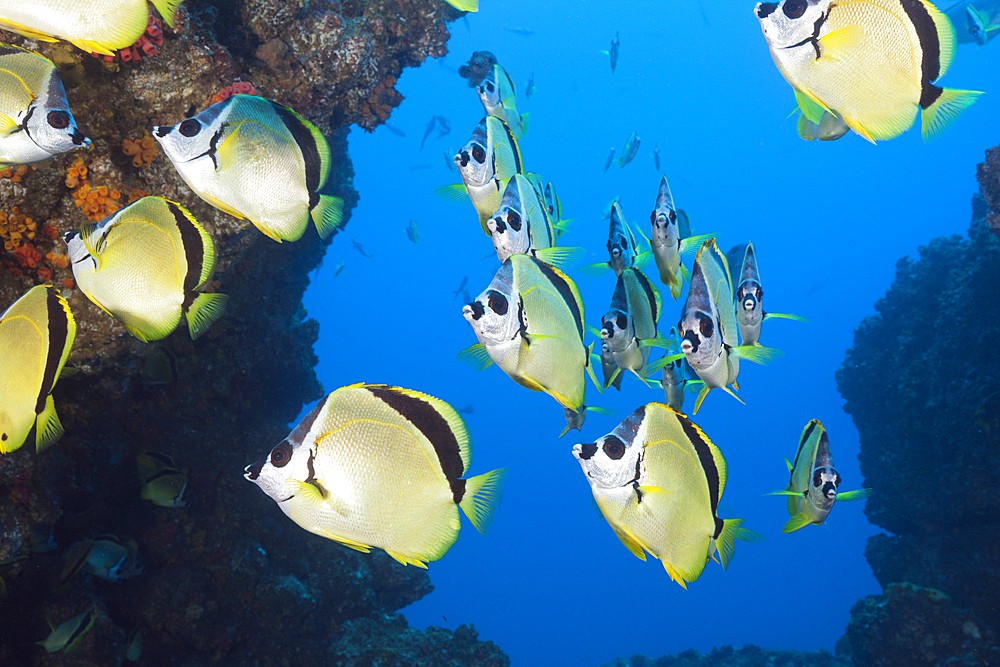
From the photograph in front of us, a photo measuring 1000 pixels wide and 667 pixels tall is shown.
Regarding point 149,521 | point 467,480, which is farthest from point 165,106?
point 149,521

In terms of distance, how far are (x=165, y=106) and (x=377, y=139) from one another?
229 feet

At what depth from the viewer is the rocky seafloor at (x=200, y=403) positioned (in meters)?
3.99

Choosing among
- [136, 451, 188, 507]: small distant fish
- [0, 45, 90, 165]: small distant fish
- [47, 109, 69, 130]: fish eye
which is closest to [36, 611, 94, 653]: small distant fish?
[136, 451, 188, 507]: small distant fish

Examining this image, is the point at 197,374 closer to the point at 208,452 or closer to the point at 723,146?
the point at 208,452

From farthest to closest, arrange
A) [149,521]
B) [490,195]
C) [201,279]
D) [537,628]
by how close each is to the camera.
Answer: [537,628]
[149,521]
[490,195]
[201,279]

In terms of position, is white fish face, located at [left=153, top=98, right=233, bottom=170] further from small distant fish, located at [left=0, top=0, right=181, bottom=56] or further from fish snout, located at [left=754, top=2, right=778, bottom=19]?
fish snout, located at [left=754, top=2, right=778, bottom=19]

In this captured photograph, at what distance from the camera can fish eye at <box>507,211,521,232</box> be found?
2.38m

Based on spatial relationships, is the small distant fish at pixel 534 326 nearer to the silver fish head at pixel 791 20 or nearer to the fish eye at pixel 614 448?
the fish eye at pixel 614 448

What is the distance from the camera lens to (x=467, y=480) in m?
1.64

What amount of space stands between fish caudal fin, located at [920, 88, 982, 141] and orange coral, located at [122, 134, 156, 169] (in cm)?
529

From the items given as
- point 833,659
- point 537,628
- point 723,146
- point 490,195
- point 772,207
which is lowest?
point 537,628

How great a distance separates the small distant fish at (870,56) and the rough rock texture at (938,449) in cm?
784

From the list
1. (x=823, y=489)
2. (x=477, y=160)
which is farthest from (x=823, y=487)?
(x=477, y=160)

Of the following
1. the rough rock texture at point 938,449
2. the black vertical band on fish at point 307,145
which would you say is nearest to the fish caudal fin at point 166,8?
the black vertical band on fish at point 307,145
